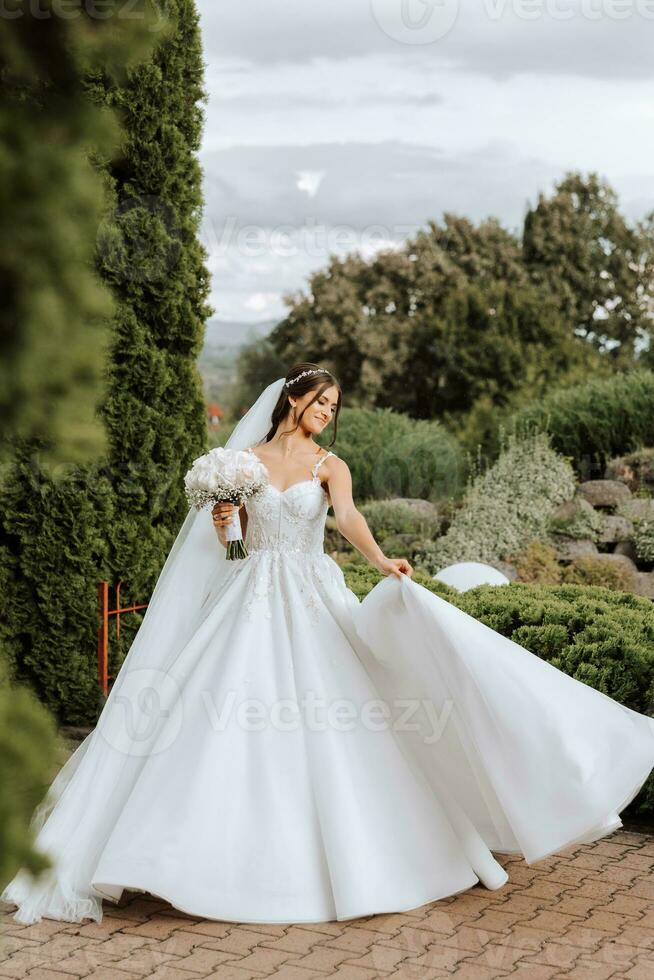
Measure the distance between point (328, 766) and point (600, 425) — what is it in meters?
10.7

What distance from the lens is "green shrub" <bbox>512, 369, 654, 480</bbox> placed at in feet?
46.1

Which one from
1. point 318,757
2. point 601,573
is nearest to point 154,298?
point 318,757

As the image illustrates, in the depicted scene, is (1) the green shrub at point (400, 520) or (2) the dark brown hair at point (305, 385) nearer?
(2) the dark brown hair at point (305, 385)

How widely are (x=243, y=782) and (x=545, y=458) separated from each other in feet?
30.8

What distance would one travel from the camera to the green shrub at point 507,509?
11.7 m

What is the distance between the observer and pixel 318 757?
4.32m

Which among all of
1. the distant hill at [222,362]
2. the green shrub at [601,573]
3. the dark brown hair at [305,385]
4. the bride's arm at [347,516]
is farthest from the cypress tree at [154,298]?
the distant hill at [222,362]

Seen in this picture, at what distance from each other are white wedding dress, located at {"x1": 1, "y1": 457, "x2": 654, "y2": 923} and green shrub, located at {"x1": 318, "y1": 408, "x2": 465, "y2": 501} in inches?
364

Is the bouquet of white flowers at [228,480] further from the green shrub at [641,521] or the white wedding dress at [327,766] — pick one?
the green shrub at [641,521]

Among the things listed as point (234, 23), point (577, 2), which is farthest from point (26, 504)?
point (234, 23)

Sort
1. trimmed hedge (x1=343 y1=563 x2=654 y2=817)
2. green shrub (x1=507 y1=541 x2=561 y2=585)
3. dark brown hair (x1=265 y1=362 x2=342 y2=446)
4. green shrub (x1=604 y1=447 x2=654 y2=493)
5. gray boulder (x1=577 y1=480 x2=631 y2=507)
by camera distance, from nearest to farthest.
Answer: dark brown hair (x1=265 y1=362 x2=342 y2=446), trimmed hedge (x1=343 y1=563 x2=654 y2=817), green shrub (x1=507 y1=541 x2=561 y2=585), gray boulder (x1=577 y1=480 x2=631 y2=507), green shrub (x1=604 y1=447 x2=654 y2=493)

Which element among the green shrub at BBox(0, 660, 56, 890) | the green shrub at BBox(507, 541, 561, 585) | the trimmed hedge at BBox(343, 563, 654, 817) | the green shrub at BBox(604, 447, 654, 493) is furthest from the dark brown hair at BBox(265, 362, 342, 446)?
the green shrub at BBox(604, 447, 654, 493)

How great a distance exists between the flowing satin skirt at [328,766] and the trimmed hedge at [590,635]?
1492mm

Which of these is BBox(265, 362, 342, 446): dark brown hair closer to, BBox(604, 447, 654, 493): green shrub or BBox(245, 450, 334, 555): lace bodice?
BBox(245, 450, 334, 555): lace bodice
